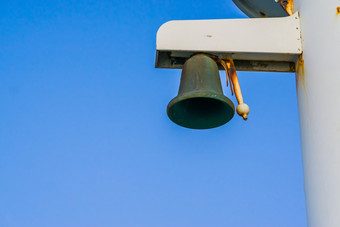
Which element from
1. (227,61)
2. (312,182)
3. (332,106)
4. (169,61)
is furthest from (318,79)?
(169,61)

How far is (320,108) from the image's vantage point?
321 cm

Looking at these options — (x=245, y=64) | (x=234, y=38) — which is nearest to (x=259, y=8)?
(x=245, y=64)

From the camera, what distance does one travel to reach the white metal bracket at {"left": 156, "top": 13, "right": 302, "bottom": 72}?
12.6 feet

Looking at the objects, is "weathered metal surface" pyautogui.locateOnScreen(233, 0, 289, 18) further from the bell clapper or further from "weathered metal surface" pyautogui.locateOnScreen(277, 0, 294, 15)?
the bell clapper

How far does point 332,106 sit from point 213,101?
1051mm

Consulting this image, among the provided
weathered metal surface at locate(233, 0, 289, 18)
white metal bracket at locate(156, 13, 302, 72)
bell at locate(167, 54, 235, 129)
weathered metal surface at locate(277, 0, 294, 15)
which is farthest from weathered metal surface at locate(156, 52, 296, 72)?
weathered metal surface at locate(233, 0, 289, 18)

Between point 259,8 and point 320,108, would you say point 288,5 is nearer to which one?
point 259,8

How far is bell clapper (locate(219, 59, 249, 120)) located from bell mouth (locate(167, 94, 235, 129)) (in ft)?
0.31

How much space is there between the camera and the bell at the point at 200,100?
143 inches

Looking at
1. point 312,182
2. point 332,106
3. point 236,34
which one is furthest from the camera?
point 236,34

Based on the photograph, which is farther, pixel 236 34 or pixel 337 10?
pixel 236 34

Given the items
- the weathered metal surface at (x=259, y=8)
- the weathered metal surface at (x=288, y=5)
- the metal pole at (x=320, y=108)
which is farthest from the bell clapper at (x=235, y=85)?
A: the weathered metal surface at (x=259, y=8)

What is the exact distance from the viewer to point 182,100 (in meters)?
3.66

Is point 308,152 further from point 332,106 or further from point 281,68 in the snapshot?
point 281,68
